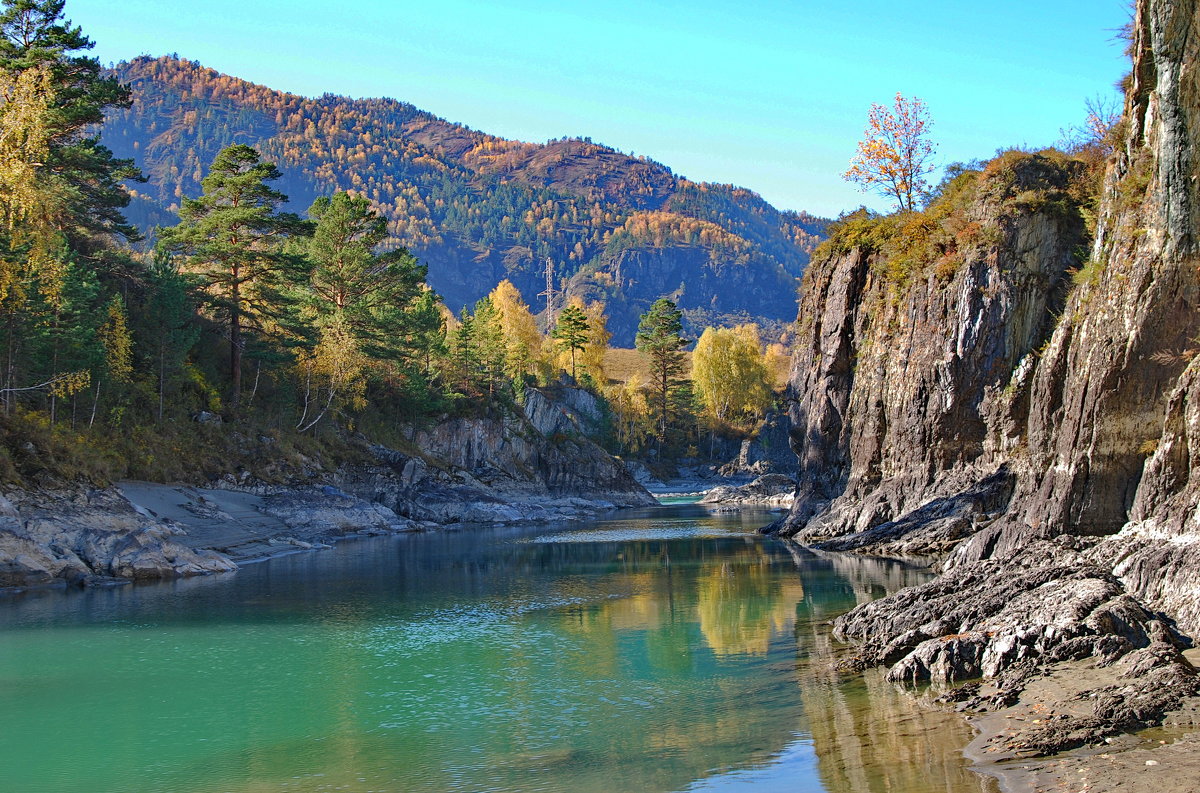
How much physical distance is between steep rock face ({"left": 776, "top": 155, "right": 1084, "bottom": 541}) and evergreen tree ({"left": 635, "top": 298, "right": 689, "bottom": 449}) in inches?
2476

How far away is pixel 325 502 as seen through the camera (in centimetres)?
5491

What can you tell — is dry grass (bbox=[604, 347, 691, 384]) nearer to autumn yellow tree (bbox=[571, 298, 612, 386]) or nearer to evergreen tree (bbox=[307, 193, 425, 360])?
autumn yellow tree (bbox=[571, 298, 612, 386])

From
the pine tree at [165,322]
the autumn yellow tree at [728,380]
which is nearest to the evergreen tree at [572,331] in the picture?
the autumn yellow tree at [728,380]

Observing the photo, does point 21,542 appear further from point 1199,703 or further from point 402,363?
point 402,363

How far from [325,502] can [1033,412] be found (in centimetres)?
3930

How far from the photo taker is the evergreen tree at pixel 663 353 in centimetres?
11212

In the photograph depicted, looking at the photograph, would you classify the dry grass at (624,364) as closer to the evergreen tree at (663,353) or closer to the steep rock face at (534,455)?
the evergreen tree at (663,353)

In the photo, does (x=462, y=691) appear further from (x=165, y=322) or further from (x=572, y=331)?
(x=572, y=331)

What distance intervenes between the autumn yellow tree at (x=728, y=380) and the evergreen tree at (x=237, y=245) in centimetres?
6322

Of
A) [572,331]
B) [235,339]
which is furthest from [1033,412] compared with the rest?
[572,331]

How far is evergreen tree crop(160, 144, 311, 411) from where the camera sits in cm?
5628

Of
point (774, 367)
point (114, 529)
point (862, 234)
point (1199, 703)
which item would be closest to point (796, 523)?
point (862, 234)

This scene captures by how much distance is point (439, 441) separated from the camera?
250 feet

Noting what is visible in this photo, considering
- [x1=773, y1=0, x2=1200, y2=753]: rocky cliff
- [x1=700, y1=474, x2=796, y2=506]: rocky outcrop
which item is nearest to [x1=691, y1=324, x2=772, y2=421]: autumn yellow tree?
[x1=700, y1=474, x2=796, y2=506]: rocky outcrop
